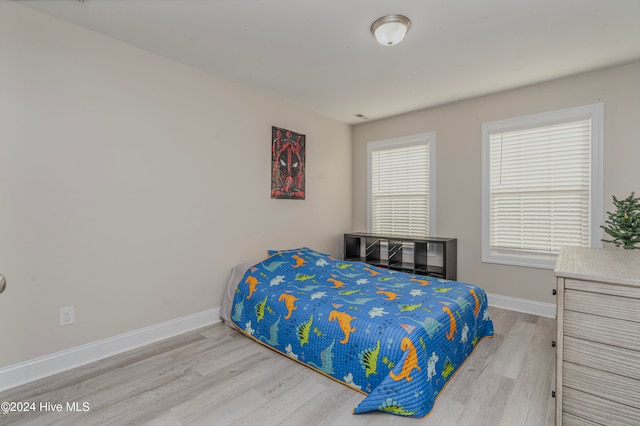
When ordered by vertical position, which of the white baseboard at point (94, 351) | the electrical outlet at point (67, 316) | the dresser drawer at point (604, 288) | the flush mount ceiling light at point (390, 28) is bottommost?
the white baseboard at point (94, 351)

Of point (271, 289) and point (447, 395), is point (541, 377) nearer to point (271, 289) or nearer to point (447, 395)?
point (447, 395)

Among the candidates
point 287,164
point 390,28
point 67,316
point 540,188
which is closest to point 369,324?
point 390,28

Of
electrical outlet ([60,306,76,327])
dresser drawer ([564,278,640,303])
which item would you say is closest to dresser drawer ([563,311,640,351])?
dresser drawer ([564,278,640,303])

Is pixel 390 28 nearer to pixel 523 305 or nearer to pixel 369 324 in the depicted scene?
pixel 369 324

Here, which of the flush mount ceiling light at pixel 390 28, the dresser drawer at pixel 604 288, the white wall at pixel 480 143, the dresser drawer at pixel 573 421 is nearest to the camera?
the dresser drawer at pixel 604 288

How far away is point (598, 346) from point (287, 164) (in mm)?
3175

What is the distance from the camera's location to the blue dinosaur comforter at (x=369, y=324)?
1716 mm

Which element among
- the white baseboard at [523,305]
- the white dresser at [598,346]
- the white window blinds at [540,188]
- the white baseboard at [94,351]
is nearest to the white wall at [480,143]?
the white baseboard at [523,305]

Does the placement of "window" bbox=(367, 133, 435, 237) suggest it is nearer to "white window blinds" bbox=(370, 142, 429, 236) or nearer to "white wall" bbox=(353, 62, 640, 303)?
"white window blinds" bbox=(370, 142, 429, 236)

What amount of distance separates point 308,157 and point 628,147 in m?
3.28

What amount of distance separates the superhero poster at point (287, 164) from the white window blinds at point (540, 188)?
2319 millimetres

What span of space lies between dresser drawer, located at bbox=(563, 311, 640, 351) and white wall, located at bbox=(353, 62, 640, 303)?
2.24 m

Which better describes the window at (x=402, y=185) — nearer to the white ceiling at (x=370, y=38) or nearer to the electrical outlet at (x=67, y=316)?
the white ceiling at (x=370, y=38)

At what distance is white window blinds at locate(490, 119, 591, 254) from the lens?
3.08m
